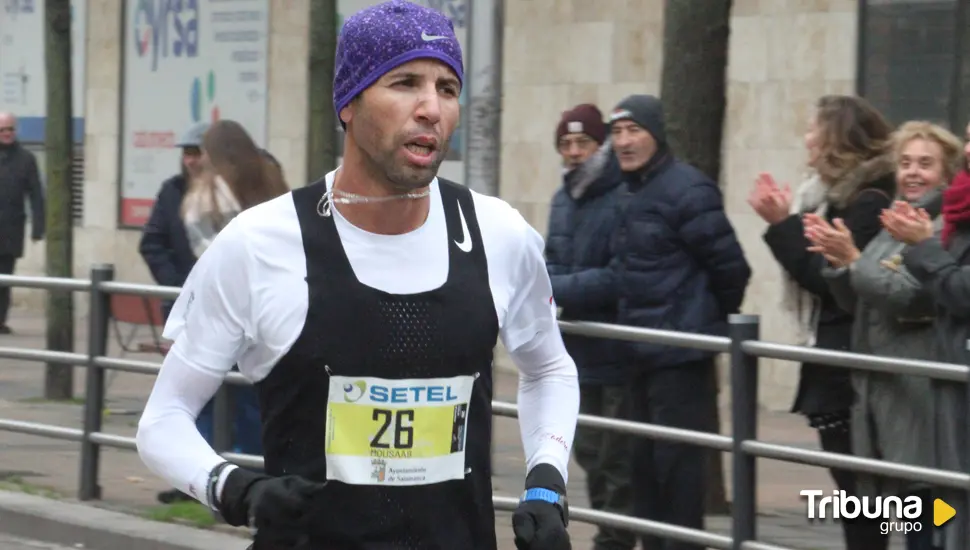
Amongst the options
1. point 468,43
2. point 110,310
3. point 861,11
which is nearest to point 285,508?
point 110,310

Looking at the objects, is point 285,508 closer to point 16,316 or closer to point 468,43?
point 16,316

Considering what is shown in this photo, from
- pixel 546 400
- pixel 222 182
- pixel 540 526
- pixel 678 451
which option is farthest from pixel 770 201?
pixel 540 526

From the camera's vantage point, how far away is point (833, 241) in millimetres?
6598

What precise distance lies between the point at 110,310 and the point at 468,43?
22.8ft

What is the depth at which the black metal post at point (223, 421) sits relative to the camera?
28.7 ft

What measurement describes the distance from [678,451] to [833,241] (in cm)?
109

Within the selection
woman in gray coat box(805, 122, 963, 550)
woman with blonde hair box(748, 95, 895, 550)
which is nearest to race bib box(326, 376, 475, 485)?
woman in gray coat box(805, 122, 963, 550)

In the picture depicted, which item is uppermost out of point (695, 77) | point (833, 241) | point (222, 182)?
point (695, 77)

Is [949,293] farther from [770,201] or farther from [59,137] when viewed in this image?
[59,137]

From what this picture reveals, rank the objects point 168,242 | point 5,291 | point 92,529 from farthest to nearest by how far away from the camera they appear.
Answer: point 5,291, point 168,242, point 92,529

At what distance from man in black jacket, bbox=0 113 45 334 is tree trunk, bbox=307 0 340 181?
601 cm

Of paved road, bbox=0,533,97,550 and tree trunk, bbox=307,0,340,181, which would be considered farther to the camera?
tree trunk, bbox=307,0,340,181

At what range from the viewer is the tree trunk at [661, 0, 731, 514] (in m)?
9.22

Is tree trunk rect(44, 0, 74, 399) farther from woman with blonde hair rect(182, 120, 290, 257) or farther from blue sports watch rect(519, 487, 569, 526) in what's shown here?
blue sports watch rect(519, 487, 569, 526)
